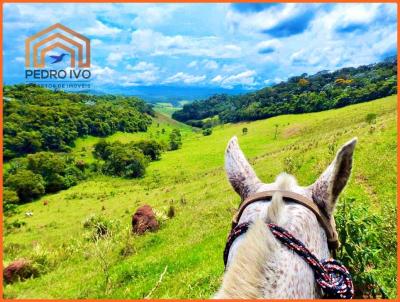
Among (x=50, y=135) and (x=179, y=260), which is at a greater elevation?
(x=50, y=135)

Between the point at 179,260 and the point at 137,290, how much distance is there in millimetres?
1880

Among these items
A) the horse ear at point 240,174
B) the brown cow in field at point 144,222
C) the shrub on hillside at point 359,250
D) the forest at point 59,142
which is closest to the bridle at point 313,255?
the horse ear at point 240,174

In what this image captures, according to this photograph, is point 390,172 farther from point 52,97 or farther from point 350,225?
point 52,97

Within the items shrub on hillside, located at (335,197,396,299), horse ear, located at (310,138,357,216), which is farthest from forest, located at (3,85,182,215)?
horse ear, located at (310,138,357,216)

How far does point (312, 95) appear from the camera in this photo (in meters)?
86.4

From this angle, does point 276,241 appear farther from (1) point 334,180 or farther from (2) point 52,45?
Answer: (2) point 52,45

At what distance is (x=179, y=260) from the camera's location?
11148mm

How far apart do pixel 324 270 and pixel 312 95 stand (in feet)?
291

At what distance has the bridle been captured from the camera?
1.83m

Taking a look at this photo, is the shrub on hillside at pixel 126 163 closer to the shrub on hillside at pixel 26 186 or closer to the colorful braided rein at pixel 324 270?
the shrub on hillside at pixel 26 186

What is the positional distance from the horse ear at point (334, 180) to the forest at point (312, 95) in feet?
214

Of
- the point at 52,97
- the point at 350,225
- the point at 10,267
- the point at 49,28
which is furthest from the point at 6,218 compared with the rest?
the point at 52,97

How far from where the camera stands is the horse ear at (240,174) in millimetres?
2443

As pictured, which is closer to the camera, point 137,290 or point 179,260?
point 137,290
